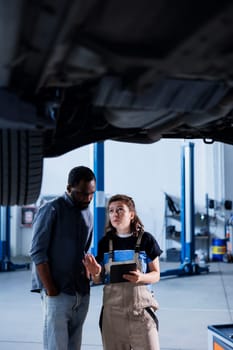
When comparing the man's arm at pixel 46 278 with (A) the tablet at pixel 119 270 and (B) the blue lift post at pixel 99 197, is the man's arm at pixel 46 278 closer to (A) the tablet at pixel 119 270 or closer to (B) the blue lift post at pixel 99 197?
(A) the tablet at pixel 119 270

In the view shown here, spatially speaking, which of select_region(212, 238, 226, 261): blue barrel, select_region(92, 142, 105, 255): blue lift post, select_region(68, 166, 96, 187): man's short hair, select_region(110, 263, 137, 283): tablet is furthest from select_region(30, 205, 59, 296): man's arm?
select_region(212, 238, 226, 261): blue barrel

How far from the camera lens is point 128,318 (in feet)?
6.85

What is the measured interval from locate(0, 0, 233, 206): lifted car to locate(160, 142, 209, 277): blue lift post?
5.25m

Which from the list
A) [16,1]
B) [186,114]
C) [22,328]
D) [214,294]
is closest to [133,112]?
[186,114]

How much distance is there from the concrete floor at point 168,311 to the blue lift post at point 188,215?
0.25 m

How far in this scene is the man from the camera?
2.06 m

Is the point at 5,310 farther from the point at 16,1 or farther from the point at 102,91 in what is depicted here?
the point at 16,1

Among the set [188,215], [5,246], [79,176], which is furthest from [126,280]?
[5,246]

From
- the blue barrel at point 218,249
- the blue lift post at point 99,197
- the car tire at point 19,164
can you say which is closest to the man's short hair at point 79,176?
the car tire at point 19,164

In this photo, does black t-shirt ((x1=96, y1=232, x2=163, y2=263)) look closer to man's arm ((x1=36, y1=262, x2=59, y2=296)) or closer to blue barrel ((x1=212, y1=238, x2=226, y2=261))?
man's arm ((x1=36, y1=262, x2=59, y2=296))

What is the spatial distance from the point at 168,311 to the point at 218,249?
406cm

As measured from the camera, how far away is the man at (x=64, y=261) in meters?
2.06

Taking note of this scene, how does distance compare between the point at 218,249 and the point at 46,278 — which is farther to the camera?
the point at 218,249

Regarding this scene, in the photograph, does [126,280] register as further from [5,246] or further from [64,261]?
[5,246]
